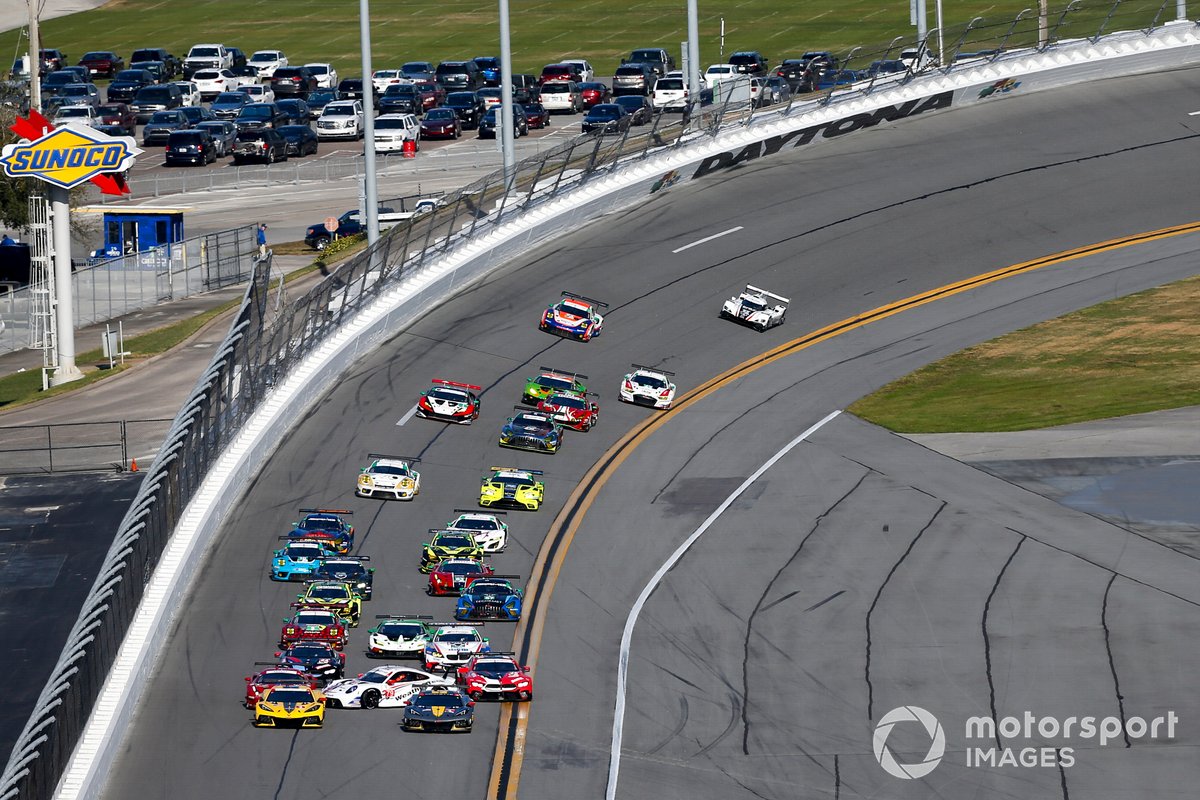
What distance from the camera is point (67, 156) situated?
54281 millimetres

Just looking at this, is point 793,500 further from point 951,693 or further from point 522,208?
point 522,208

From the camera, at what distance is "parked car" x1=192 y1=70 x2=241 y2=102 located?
99.8m

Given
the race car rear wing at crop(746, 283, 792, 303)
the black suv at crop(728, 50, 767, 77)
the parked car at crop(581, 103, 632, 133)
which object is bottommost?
the race car rear wing at crop(746, 283, 792, 303)

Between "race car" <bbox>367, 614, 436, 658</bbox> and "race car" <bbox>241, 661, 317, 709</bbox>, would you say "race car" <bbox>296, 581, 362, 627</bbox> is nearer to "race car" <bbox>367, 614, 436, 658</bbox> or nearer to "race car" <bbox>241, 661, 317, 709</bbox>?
"race car" <bbox>367, 614, 436, 658</bbox>

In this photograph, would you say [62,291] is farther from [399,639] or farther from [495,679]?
[495,679]

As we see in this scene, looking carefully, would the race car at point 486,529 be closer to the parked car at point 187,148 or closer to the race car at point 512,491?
the race car at point 512,491

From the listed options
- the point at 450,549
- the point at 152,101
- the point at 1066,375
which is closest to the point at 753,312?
the point at 1066,375

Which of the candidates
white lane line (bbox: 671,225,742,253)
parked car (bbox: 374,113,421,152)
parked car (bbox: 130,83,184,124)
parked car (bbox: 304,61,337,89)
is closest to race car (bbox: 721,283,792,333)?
white lane line (bbox: 671,225,742,253)

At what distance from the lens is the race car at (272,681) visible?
2991cm

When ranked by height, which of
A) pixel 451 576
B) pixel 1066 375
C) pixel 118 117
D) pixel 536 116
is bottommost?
pixel 451 576

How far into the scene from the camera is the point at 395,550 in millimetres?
36562

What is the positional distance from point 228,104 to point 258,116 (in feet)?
23.7

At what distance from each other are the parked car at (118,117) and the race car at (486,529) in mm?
57746

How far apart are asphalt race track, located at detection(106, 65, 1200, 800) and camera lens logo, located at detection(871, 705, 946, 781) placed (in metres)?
0.17
